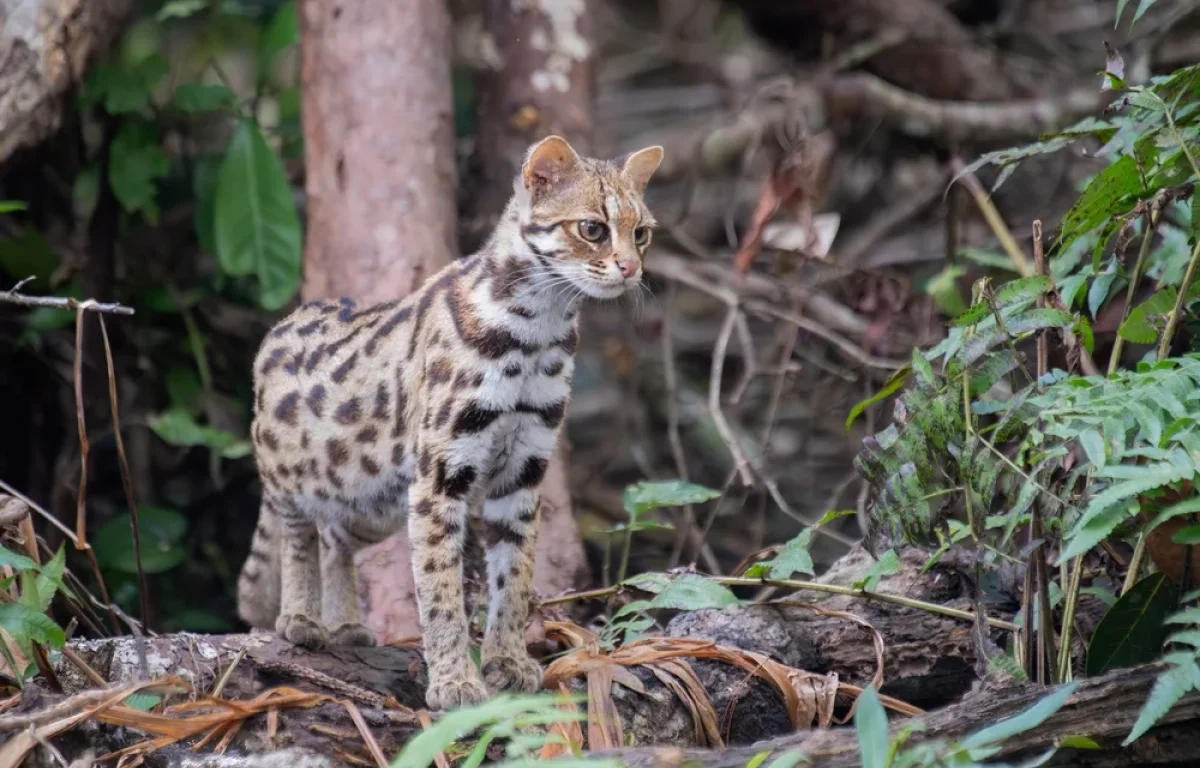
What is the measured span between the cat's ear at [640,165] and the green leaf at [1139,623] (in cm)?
193

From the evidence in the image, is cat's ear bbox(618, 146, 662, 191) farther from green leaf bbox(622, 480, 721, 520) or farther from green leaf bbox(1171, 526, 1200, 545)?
green leaf bbox(1171, 526, 1200, 545)

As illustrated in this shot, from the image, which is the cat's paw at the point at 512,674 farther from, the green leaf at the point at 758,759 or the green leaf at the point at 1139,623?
the green leaf at the point at 1139,623

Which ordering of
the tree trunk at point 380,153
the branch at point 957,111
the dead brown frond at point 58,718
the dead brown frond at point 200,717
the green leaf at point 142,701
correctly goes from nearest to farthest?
the dead brown frond at point 58,718 → the dead brown frond at point 200,717 → the green leaf at point 142,701 → the tree trunk at point 380,153 → the branch at point 957,111

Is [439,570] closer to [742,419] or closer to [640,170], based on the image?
[640,170]

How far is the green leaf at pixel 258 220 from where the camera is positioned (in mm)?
6359

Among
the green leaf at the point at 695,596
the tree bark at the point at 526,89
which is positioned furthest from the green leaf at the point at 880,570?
the tree bark at the point at 526,89

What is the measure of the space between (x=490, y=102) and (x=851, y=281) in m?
1.86

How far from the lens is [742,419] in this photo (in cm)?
860

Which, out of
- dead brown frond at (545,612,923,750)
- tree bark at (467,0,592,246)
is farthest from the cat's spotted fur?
tree bark at (467,0,592,246)

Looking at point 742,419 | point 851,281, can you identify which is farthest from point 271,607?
point 742,419

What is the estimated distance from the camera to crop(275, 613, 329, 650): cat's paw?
390 cm

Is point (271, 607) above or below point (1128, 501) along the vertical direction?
below

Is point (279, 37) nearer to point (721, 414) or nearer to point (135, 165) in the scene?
point (135, 165)

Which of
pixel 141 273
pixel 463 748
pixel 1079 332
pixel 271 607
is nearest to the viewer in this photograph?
pixel 463 748
